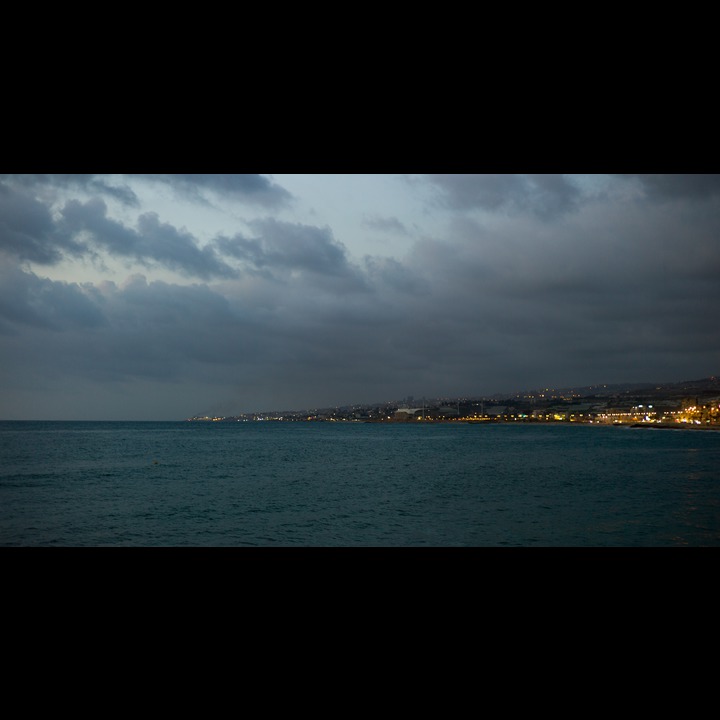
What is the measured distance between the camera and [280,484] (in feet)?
59.6
